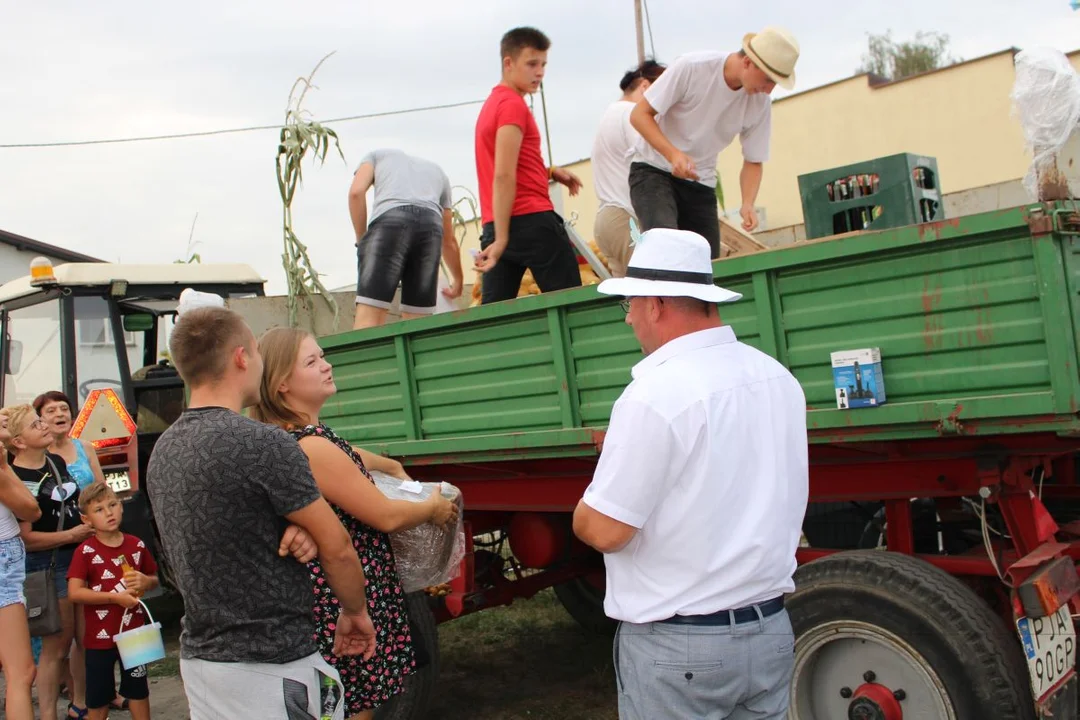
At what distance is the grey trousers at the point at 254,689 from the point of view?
2.37m

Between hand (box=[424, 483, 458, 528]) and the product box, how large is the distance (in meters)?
1.22

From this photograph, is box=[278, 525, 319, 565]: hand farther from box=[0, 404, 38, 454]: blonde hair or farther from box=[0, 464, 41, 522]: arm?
box=[0, 404, 38, 454]: blonde hair

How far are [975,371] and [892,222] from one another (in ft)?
5.41

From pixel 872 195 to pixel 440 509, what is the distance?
2473 mm

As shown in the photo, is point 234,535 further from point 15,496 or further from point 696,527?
point 15,496

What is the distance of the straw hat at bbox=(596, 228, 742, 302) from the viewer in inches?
90.0

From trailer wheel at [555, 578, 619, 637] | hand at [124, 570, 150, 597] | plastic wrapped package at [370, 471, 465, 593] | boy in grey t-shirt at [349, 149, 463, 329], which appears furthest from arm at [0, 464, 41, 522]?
trailer wheel at [555, 578, 619, 637]

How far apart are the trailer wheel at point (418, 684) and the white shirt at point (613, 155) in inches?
90.9

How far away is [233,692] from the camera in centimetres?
237

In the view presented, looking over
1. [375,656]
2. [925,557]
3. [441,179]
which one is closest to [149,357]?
[441,179]

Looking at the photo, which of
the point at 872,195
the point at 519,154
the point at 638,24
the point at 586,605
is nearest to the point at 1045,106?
the point at 872,195

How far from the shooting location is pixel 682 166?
13.9 feet

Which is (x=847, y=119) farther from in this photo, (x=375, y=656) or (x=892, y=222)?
(x=375, y=656)

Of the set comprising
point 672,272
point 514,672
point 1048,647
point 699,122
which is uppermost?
point 699,122
